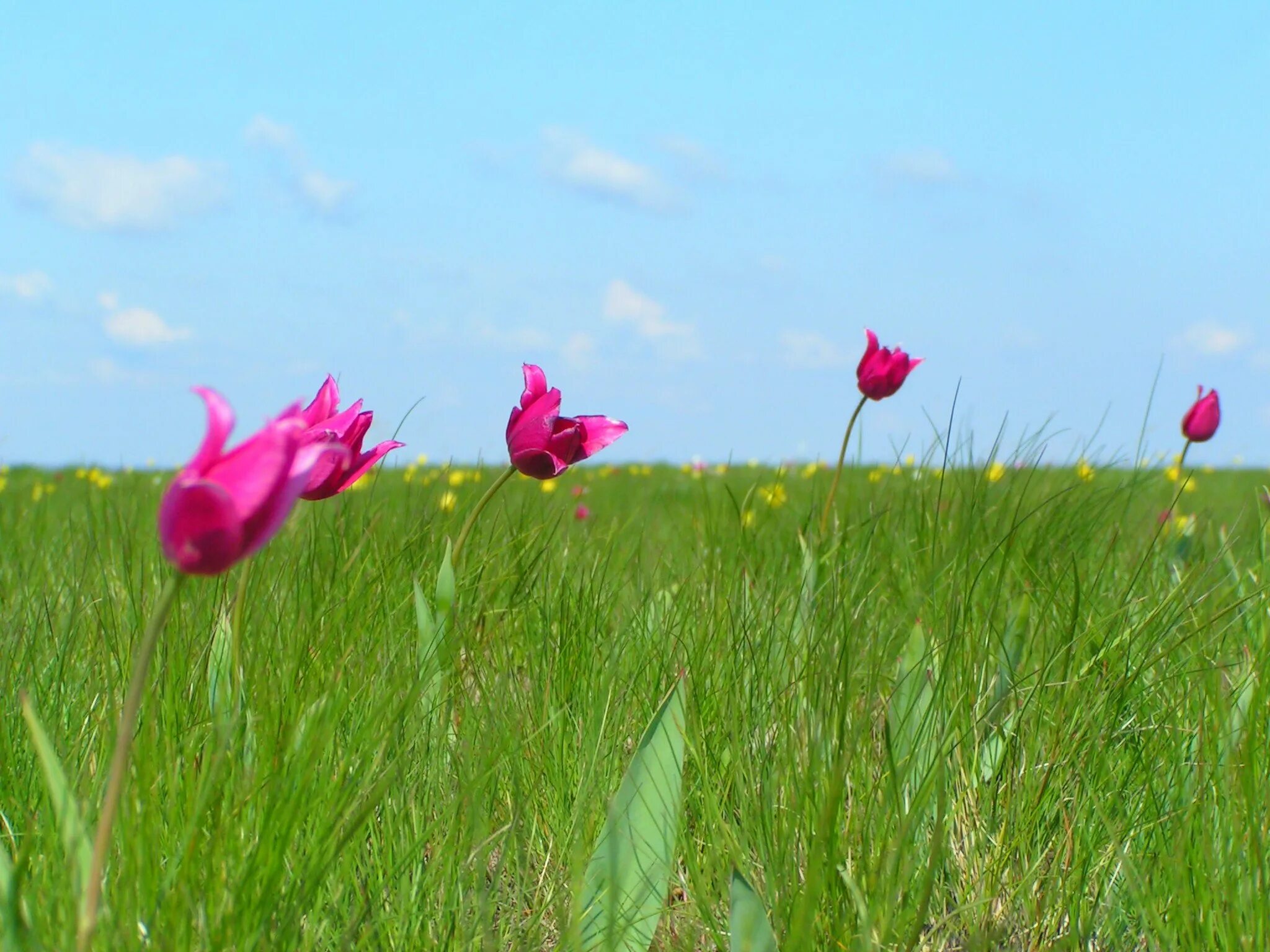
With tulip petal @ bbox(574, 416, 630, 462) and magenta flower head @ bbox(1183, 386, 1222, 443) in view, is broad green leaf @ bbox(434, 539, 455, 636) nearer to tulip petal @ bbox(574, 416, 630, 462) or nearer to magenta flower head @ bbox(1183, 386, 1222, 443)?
tulip petal @ bbox(574, 416, 630, 462)

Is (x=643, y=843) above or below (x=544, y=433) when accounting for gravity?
below

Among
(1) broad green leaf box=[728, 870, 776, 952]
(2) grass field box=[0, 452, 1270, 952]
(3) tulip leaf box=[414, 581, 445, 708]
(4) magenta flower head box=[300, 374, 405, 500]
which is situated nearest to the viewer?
(1) broad green leaf box=[728, 870, 776, 952]

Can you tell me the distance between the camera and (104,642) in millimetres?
1893

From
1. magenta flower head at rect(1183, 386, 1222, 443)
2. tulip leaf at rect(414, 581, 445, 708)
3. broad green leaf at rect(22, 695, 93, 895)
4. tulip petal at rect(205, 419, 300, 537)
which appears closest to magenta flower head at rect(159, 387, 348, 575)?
tulip petal at rect(205, 419, 300, 537)

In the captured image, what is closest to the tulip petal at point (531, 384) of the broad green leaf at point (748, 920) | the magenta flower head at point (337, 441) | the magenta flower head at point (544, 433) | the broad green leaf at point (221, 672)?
the magenta flower head at point (544, 433)

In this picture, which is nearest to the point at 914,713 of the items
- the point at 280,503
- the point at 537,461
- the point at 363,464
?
the point at 537,461

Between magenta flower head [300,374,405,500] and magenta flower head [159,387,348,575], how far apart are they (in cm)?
43

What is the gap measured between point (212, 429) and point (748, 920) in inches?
27.9

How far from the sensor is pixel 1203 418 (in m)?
2.84

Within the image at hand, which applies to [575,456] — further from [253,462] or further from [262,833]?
[253,462]

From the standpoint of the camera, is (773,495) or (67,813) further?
(773,495)

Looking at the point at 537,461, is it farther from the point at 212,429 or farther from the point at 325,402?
the point at 212,429

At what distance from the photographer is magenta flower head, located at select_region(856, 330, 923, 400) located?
2.58 m

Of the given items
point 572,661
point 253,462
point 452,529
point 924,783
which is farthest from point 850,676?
point 452,529
